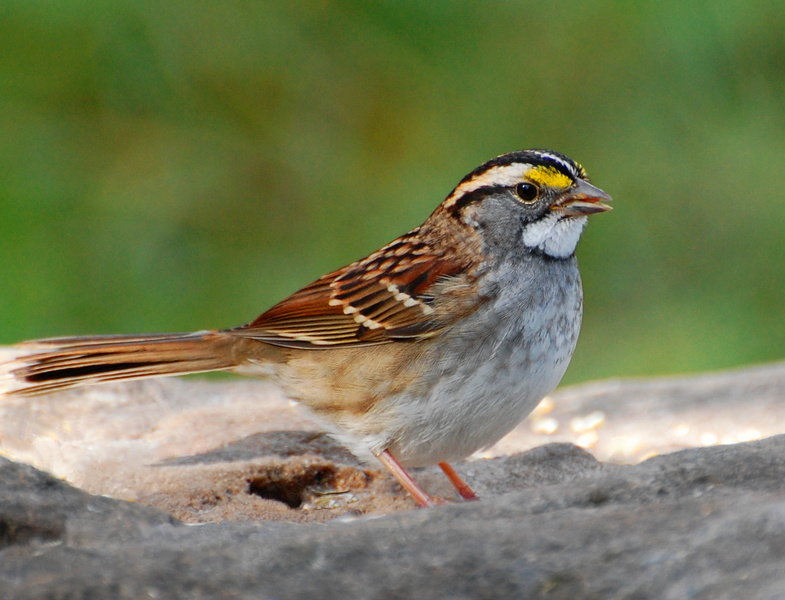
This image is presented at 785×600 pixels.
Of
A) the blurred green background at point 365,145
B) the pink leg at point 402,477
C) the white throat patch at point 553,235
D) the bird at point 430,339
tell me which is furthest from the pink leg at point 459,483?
the blurred green background at point 365,145

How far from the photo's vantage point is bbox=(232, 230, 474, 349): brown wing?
392cm

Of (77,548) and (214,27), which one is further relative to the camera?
(214,27)

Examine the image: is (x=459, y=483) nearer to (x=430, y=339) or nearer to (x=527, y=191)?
(x=430, y=339)

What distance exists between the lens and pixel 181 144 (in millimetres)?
7641

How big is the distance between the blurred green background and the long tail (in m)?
2.47

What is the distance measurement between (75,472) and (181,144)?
3969mm

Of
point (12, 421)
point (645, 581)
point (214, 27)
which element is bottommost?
point (645, 581)

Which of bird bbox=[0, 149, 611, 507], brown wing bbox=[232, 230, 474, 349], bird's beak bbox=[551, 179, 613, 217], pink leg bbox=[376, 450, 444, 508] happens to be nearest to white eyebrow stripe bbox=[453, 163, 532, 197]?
bird bbox=[0, 149, 611, 507]

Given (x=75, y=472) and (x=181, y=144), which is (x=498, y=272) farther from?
(x=181, y=144)

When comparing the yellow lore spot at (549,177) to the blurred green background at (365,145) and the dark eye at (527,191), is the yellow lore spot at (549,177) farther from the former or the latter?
the blurred green background at (365,145)

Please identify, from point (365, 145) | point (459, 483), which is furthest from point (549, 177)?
point (365, 145)

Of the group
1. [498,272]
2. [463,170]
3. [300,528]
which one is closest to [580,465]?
[498,272]

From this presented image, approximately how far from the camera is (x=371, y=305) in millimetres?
4109

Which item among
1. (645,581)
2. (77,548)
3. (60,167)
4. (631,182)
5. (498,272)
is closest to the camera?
(645,581)
